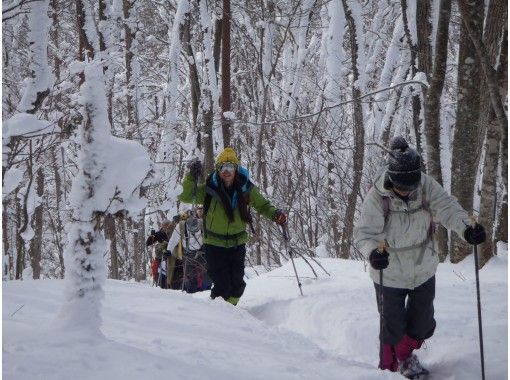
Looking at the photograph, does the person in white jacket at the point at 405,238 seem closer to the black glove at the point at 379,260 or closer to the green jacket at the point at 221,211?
the black glove at the point at 379,260

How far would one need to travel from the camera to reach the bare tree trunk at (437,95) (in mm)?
6141

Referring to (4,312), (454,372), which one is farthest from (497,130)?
(4,312)

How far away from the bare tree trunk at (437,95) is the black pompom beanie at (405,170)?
9.37 feet

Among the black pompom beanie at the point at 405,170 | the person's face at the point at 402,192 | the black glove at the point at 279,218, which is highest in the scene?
the black pompom beanie at the point at 405,170

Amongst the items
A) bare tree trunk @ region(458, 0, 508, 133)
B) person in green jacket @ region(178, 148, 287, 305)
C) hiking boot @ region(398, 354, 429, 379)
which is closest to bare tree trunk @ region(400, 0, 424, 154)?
person in green jacket @ region(178, 148, 287, 305)

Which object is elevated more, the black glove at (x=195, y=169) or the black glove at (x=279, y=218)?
the black glove at (x=195, y=169)

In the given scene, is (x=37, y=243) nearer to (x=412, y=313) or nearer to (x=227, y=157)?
(x=227, y=157)

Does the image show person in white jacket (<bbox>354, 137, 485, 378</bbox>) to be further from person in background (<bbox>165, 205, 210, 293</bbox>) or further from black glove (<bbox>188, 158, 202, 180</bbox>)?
person in background (<bbox>165, 205, 210, 293</bbox>)

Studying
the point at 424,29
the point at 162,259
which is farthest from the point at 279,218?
the point at 162,259

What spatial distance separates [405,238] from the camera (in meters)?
3.90

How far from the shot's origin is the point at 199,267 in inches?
336

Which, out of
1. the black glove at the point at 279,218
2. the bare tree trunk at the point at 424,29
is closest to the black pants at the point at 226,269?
the black glove at the point at 279,218

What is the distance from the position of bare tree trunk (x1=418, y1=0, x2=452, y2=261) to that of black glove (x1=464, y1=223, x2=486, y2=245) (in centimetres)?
287

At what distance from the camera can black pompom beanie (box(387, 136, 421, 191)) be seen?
12.2 feet
